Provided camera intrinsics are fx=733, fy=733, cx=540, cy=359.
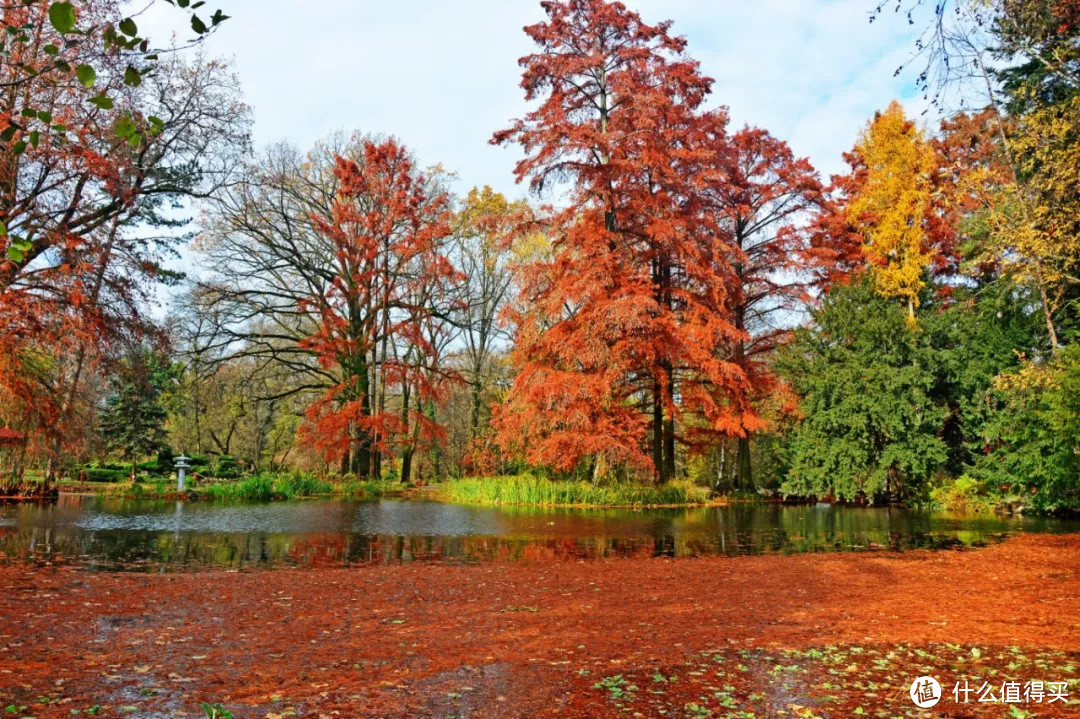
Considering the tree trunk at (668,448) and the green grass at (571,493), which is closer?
the green grass at (571,493)

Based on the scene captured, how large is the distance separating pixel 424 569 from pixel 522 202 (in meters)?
26.0

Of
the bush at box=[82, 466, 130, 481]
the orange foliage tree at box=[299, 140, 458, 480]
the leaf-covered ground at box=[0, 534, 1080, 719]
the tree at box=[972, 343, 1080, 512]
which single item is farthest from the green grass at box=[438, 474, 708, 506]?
the bush at box=[82, 466, 130, 481]

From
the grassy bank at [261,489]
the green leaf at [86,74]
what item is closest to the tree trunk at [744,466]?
the grassy bank at [261,489]

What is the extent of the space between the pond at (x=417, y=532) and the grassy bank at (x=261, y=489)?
3.92 ft

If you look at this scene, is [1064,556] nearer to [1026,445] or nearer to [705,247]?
[1026,445]

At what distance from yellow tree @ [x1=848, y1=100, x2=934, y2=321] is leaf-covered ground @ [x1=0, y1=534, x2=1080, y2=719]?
15.9 meters

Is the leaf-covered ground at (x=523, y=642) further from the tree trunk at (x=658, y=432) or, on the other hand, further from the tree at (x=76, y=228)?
the tree trunk at (x=658, y=432)

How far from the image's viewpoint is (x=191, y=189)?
16969 millimetres

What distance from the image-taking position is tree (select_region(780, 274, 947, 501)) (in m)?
20.6

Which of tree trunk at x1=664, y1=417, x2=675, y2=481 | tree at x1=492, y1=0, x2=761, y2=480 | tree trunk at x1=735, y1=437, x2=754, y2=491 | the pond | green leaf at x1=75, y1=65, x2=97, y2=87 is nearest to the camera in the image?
green leaf at x1=75, y1=65, x2=97, y2=87

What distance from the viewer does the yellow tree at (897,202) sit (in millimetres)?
22453

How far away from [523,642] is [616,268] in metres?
15.4

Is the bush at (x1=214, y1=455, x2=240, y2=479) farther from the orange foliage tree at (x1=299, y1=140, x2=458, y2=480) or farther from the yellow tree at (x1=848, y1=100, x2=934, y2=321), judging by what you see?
the yellow tree at (x1=848, y1=100, x2=934, y2=321)

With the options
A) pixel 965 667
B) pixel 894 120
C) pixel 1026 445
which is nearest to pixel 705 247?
pixel 894 120
